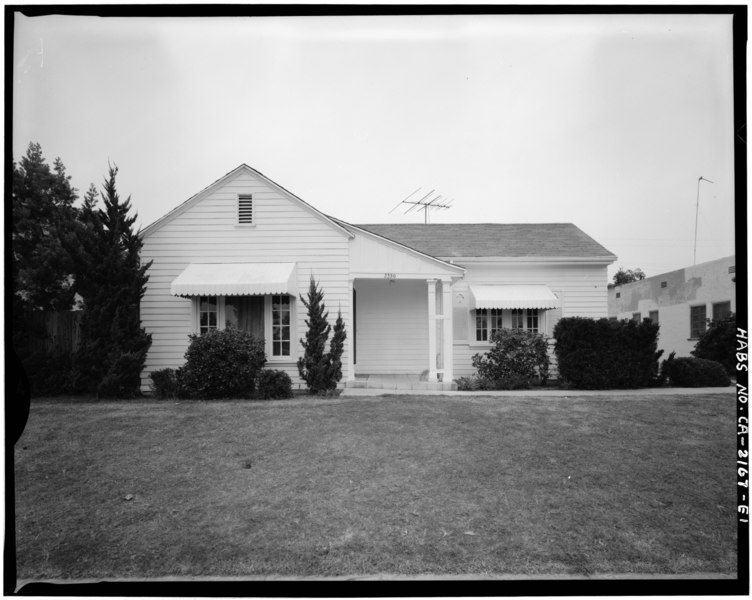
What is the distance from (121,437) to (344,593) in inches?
187

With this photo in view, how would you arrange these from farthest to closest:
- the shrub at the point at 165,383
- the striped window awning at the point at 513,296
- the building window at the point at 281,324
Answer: the striped window awning at the point at 513,296
the building window at the point at 281,324
the shrub at the point at 165,383

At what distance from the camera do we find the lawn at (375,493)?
3.57 meters

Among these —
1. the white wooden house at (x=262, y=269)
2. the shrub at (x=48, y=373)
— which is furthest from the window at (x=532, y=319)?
the shrub at (x=48, y=373)

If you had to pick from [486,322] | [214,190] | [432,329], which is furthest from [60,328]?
[486,322]

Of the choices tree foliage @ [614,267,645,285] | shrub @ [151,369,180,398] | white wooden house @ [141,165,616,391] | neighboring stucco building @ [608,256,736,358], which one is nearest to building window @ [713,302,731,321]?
neighboring stucco building @ [608,256,736,358]

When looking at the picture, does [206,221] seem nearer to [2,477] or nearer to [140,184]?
[140,184]

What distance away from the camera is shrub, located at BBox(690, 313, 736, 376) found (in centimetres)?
1221

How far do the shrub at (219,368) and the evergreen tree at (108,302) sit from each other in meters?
1.34

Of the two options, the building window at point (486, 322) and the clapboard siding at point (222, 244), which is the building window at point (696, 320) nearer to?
the building window at point (486, 322)

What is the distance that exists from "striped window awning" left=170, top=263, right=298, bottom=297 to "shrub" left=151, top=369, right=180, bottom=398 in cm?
186

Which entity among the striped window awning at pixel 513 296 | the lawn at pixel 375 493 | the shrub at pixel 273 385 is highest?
the striped window awning at pixel 513 296

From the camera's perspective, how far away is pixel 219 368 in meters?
9.05

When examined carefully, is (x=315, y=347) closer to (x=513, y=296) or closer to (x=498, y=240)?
(x=513, y=296)

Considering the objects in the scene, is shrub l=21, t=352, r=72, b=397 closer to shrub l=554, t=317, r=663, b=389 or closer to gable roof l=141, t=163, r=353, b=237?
gable roof l=141, t=163, r=353, b=237
